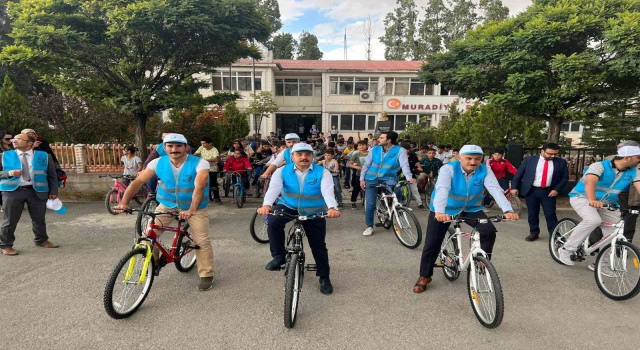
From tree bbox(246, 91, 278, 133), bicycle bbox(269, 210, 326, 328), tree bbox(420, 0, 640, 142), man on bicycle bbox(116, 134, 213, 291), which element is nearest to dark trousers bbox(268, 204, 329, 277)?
bicycle bbox(269, 210, 326, 328)

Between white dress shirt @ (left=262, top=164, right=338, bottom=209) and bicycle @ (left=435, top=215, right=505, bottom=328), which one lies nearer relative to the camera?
bicycle @ (left=435, top=215, right=505, bottom=328)

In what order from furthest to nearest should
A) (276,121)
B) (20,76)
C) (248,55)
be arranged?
(276,121), (20,76), (248,55)

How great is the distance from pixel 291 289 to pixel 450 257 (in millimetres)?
2063

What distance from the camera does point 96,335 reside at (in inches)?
132

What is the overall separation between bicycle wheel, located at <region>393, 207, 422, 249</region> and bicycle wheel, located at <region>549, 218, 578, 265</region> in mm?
1893

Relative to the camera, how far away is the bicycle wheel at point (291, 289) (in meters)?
3.33

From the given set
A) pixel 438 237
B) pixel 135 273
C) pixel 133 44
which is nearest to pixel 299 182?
pixel 438 237

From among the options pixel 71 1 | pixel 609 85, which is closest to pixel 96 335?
pixel 71 1

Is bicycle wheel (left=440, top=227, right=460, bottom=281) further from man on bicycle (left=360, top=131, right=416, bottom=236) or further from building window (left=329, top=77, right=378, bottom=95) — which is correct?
building window (left=329, top=77, right=378, bottom=95)

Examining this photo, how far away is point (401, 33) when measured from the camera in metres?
43.1

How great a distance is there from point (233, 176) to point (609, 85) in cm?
933

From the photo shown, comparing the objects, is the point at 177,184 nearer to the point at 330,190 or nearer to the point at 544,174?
the point at 330,190

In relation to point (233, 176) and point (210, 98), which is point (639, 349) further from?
point (210, 98)

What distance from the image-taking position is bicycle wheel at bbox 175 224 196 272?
426 centimetres
